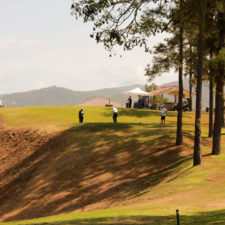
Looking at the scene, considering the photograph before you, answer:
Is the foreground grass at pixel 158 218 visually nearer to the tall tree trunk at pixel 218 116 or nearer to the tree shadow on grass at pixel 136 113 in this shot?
the tall tree trunk at pixel 218 116

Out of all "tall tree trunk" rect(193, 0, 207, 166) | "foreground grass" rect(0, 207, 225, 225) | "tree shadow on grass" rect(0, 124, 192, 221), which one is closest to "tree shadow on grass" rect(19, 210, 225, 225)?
"foreground grass" rect(0, 207, 225, 225)

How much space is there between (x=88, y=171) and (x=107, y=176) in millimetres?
1922

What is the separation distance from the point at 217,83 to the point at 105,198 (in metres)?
10.1

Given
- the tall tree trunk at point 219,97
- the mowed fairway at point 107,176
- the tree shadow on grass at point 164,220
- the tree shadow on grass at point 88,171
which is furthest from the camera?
the tall tree trunk at point 219,97

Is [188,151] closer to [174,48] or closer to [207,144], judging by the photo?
[207,144]

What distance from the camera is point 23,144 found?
34125 millimetres

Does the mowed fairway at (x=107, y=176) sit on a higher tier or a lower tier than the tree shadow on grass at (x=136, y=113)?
lower

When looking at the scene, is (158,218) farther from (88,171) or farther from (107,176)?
(88,171)

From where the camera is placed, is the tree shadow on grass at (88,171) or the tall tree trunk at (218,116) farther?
the tall tree trunk at (218,116)

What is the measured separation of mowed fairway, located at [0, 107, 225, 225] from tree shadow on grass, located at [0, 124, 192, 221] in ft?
0.21

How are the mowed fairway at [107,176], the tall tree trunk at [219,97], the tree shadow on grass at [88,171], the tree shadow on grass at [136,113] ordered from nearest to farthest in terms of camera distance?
the mowed fairway at [107,176] → the tree shadow on grass at [88,171] → the tall tree trunk at [219,97] → the tree shadow on grass at [136,113]

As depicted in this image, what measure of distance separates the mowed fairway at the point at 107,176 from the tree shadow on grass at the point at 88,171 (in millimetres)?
64

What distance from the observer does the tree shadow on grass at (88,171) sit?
2266 centimetres

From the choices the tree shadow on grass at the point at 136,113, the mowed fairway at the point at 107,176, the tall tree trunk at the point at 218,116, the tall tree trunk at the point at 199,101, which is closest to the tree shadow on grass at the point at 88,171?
the mowed fairway at the point at 107,176
